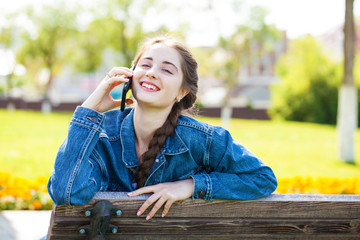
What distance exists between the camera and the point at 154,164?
2.22 meters

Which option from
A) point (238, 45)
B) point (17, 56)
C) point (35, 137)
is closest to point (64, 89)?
point (17, 56)

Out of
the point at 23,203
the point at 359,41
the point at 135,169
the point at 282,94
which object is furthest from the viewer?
the point at 359,41

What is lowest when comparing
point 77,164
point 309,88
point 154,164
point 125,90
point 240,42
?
point 309,88

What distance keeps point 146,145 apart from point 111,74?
20.2 inches

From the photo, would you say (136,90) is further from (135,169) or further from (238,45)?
(238,45)

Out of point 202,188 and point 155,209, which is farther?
point 202,188

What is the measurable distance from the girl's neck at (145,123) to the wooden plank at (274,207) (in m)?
0.78

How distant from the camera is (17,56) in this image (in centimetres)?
3919

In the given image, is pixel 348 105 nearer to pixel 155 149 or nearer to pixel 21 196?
pixel 21 196

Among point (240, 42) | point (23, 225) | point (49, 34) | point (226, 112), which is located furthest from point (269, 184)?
point (49, 34)

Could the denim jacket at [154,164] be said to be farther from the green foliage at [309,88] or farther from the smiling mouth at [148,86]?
the green foliage at [309,88]

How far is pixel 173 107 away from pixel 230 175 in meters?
0.68

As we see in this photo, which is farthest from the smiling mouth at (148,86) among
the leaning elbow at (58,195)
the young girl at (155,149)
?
the leaning elbow at (58,195)

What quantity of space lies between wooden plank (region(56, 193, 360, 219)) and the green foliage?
23981mm
